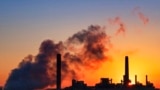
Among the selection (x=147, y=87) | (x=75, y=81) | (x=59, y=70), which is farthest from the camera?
(x=147, y=87)

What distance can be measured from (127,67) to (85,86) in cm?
649

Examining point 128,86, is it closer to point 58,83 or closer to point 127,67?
point 127,67

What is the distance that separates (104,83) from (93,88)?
5.31 feet

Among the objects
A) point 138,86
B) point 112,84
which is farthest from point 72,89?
point 138,86

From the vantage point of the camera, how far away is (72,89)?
5738 cm

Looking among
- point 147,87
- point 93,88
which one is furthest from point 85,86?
point 147,87

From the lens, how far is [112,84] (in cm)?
5947

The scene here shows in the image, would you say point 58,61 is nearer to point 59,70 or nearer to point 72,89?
point 59,70

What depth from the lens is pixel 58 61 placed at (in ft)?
181

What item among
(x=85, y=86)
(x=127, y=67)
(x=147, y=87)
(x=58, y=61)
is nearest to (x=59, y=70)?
(x=58, y=61)

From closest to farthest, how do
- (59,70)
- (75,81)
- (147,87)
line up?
(59,70) → (75,81) → (147,87)

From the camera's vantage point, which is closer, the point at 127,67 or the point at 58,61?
the point at 58,61

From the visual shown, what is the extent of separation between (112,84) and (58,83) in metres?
8.36

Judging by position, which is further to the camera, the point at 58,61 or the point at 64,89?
the point at 64,89
